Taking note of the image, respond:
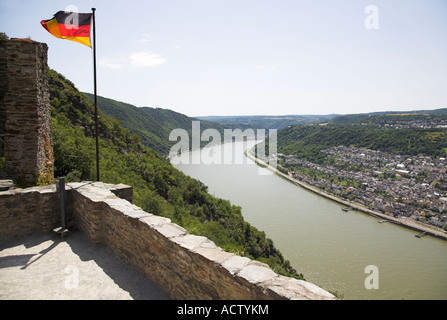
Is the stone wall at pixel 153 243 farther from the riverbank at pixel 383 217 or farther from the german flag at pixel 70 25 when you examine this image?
the riverbank at pixel 383 217

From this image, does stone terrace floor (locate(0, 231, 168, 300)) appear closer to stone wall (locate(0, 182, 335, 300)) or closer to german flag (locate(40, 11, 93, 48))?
stone wall (locate(0, 182, 335, 300))

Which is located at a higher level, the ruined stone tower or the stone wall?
the ruined stone tower

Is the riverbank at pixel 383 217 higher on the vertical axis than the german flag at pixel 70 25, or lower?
lower

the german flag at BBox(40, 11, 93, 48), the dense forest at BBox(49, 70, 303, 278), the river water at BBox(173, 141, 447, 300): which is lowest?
the river water at BBox(173, 141, 447, 300)

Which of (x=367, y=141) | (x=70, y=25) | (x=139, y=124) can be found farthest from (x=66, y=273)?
(x=139, y=124)

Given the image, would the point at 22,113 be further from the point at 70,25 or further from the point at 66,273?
the point at 66,273

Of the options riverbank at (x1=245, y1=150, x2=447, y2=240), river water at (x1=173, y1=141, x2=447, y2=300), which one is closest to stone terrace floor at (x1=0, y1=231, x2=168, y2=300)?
river water at (x1=173, y1=141, x2=447, y2=300)

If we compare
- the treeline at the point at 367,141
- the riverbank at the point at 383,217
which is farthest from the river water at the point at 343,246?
the treeline at the point at 367,141
